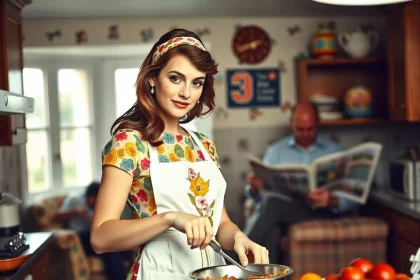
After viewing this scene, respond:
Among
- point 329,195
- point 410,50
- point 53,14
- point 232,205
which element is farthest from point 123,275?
point 410,50

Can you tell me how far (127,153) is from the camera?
5.17ft

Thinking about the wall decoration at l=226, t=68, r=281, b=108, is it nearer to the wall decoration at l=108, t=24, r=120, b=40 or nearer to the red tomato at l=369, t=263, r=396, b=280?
the wall decoration at l=108, t=24, r=120, b=40

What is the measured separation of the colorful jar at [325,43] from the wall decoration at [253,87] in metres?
0.40

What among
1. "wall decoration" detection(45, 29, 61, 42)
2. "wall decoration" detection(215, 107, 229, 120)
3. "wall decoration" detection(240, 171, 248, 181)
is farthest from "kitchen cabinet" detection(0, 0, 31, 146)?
"wall decoration" detection(240, 171, 248, 181)

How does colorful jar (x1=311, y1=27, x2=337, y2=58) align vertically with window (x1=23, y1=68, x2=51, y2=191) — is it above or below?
above

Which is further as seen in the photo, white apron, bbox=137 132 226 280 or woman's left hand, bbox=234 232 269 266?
white apron, bbox=137 132 226 280

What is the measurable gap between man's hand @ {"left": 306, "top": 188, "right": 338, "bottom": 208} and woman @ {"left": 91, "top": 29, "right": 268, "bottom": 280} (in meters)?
2.34

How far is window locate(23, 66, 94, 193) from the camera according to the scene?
5.03 metres

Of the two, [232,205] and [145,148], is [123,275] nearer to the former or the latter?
[232,205]

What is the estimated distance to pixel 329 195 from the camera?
4.01 metres

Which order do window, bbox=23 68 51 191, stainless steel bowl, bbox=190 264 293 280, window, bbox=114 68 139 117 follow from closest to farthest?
stainless steel bowl, bbox=190 264 293 280 < window, bbox=23 68 51 191 < window, bbox=114 68 139 117

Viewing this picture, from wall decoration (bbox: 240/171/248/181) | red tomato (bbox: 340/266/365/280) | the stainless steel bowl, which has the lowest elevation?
red tomato (bbox: 340/266/365/280)

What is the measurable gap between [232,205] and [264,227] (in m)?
0.76

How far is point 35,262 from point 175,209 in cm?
133
